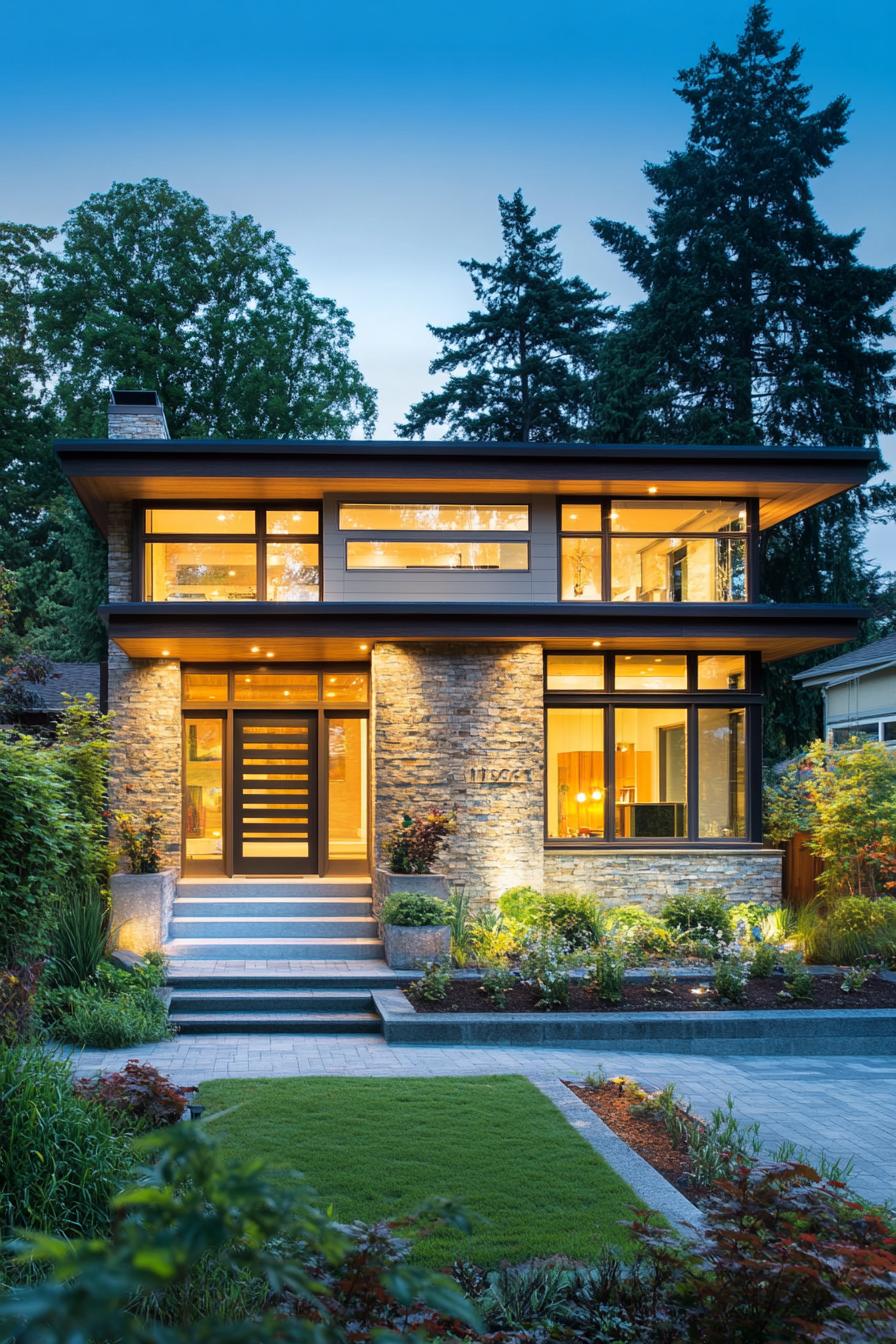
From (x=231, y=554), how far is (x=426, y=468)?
9.41 ft

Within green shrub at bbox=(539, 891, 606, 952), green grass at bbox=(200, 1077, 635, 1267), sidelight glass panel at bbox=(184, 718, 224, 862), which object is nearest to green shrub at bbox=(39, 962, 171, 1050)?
green grass at bbox=(200, 1077, 635, 1267)

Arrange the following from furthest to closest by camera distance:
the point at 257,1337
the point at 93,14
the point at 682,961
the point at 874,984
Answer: the point at 93,14 → the point at 682,961 → the point at 874,984 → the point at 257,1337

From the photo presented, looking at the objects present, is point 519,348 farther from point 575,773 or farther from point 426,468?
point 575,773

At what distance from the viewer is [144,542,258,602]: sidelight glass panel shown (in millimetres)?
14328

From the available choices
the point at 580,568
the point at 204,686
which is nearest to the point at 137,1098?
the point at 204,686

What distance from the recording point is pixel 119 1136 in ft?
17.2

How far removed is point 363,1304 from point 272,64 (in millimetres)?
26656

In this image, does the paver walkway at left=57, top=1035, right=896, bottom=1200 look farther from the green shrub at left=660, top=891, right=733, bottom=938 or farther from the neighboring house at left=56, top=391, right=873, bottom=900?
the neighboring house at left=56, top=391, right=873, bottom=900

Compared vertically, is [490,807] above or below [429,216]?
below

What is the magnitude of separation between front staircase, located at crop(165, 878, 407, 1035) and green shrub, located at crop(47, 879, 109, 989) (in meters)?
0.83

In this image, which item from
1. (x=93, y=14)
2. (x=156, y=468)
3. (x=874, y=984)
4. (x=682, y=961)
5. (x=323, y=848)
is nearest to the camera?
(x=874, y=984)

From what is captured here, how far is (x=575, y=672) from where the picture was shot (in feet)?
48.1

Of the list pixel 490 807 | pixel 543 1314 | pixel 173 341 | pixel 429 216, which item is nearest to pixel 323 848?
pixel 490 807

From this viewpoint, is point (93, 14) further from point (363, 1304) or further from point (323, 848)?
point (363, 1304)
